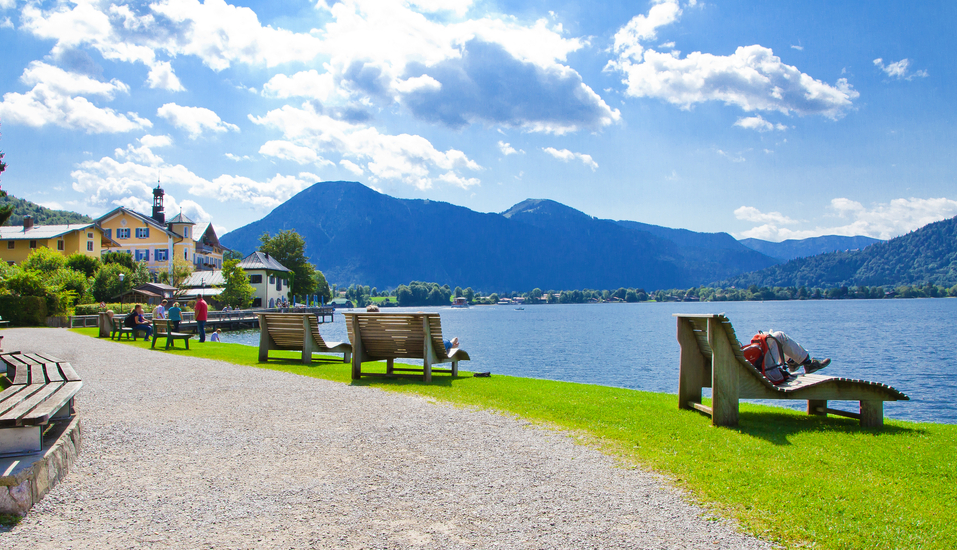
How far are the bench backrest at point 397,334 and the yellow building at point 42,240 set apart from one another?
67151 millimetres

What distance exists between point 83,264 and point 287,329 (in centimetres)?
5299

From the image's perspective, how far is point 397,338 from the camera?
10.8 m

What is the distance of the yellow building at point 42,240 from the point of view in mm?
64500

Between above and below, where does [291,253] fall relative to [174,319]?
above

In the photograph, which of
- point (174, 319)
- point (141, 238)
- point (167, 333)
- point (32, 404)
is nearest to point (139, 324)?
point (174, 319)

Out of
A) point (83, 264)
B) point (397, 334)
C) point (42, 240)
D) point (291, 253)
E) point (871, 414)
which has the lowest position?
point (871, 414)

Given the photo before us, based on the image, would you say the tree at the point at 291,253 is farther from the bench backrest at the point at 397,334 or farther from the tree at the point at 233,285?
the bench backrest at the point at 397,334

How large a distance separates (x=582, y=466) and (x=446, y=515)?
164 centimetres

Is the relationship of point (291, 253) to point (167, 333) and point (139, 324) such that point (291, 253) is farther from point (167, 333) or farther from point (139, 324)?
point (167, 333)

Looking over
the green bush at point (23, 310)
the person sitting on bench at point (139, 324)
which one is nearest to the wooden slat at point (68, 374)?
the person sitting on bench at point (139, 324)

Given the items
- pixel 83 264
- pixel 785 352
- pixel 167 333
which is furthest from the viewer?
pixel 83 264

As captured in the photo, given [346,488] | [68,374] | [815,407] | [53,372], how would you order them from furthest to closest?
[815,407] < [53,372] < [68,374] < [346,488]

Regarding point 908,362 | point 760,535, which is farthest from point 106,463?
point 908,362

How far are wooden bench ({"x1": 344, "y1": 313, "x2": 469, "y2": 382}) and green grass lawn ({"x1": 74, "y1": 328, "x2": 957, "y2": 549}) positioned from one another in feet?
5.51
